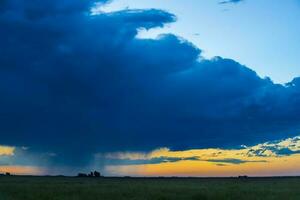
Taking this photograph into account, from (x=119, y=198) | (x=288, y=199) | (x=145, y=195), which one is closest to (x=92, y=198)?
(x=119, y=198)

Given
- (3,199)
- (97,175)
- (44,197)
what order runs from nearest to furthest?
(3,199), (44,197), (97,175)

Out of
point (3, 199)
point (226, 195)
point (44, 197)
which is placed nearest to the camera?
point (3, 199)

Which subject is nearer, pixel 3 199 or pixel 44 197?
pixel 3 199

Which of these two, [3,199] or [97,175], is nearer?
[3,199]

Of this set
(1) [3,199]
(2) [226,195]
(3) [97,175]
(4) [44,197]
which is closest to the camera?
(1) [3,199]

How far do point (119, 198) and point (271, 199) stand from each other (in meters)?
11.5

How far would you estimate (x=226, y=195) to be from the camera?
40812mm

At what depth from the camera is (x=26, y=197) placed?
38.3m

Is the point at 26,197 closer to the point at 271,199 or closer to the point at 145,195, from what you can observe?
the point at 145,195

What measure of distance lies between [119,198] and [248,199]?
9.88m

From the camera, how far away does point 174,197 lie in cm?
3941

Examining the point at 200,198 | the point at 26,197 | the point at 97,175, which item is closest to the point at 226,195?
the point at 200,198

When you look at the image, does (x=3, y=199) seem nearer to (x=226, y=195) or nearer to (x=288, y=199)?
(x=226, y=195)

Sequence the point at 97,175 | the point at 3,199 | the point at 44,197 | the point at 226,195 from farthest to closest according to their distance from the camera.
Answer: the point at 97,175 → the point at 226,195 → the point at 44,197 → the point at 3,199
